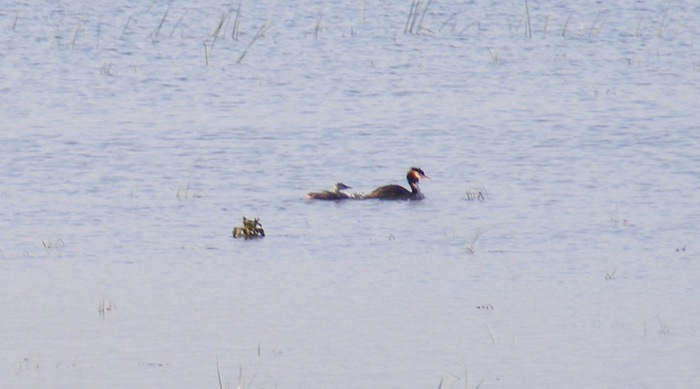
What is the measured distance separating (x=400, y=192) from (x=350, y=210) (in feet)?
2.63

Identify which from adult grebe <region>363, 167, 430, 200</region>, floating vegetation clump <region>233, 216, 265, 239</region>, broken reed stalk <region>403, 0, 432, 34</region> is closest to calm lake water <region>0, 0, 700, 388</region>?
floating vegetation clump <region>233, 216, 265, 239</region>

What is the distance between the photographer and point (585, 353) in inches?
349

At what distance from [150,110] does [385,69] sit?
526 cm

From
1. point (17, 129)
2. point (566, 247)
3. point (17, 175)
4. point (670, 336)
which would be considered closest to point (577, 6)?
point (17, 129)

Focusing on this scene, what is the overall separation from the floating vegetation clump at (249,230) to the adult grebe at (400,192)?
244cm

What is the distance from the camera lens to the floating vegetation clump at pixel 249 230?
1241cm

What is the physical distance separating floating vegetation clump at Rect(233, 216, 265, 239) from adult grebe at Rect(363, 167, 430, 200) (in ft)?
8.00

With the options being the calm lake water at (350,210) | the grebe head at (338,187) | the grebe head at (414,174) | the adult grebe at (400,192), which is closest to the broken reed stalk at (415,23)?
the calm lake water at (350,210)

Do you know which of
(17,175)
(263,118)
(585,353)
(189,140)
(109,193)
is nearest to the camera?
(585,353)

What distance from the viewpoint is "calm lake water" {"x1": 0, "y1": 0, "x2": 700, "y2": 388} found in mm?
8938

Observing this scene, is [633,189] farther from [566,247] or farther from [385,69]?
[385,69]

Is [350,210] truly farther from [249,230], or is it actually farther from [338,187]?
[249,230]

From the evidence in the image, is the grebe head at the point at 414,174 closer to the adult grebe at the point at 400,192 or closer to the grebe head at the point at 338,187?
the adult grebe at the point at 400,192

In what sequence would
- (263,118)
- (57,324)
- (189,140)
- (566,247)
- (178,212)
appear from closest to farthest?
(57,324)
(566,247)
(178,212)
(189,140)
(263,118)
